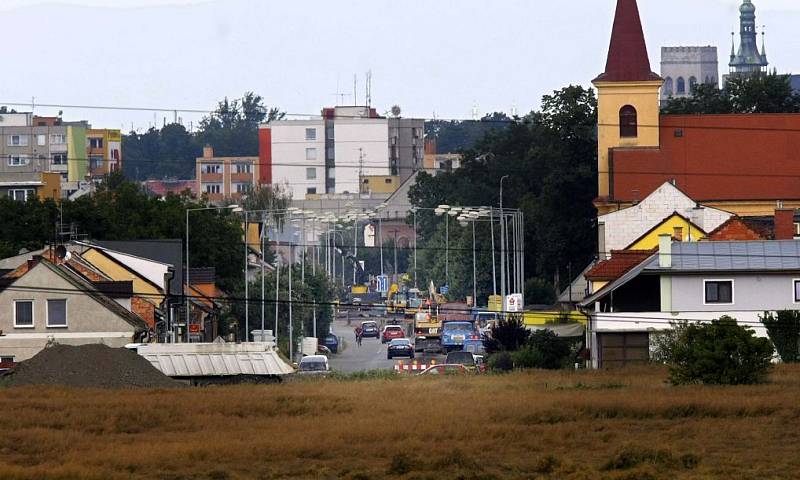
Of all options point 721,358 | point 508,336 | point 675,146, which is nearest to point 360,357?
point 508,336

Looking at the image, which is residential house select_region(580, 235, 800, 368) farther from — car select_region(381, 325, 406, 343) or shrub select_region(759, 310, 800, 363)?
car select_region(381, 325, 406, 343)

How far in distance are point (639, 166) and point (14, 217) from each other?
3412 cm

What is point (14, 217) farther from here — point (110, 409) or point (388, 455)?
point (388, 455)

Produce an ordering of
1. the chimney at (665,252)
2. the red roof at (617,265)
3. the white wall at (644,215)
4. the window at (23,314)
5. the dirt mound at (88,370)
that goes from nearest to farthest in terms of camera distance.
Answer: the dirt mound at (88,370)
the window at (23,314)
the chimney at (665,252)
the red roof at (617,265)
the white wall at (644,215)

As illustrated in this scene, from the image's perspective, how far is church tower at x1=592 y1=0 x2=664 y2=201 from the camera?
117500 mm

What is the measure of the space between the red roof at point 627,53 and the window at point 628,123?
1640mm

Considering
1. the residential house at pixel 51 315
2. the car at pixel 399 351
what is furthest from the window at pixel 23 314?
the car at pixel 399 351

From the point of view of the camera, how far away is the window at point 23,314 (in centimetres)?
7169

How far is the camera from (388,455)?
44.4 meters

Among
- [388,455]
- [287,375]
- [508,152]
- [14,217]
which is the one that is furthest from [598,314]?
[508,152]

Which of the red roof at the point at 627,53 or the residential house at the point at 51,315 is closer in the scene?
the residential house at the point at 51,315

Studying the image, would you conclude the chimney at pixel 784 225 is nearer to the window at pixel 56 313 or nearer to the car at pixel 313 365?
the car at pixel 313 365

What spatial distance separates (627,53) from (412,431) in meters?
72.2

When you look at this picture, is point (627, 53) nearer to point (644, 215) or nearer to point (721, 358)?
point (644, 215)
